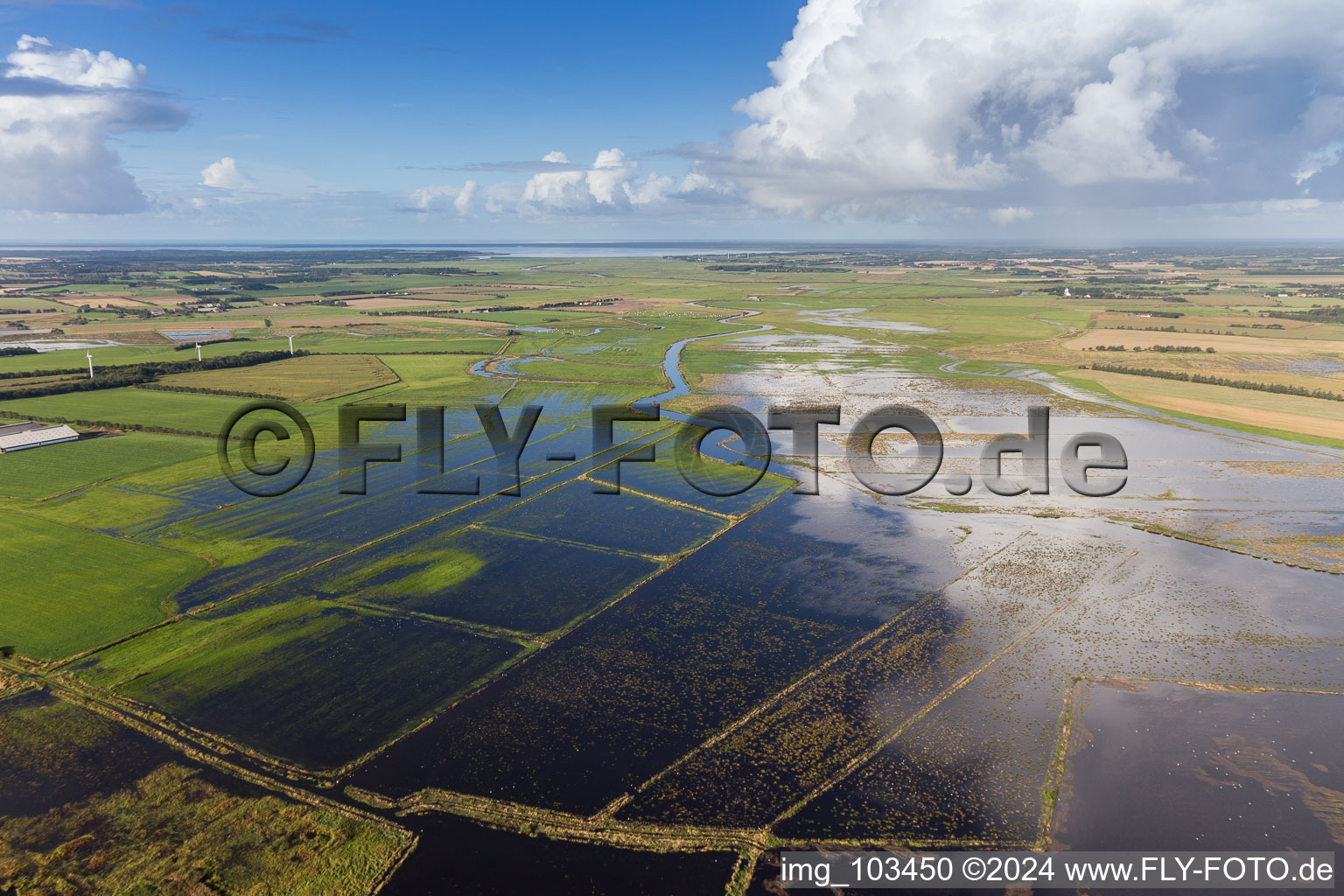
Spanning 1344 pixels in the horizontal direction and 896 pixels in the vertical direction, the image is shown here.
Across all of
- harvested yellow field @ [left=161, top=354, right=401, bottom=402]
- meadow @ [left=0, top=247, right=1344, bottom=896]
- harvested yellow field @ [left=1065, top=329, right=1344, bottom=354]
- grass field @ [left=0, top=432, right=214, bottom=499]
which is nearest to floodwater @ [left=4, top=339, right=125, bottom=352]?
harvested yellow field @ [left=161, top=354, right=401, bottom=402]

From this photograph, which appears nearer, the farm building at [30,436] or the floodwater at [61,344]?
the farm building at [30,436]

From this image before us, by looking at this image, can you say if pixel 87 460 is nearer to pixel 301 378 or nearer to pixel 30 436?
pixel 30 436

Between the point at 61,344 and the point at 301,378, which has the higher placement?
the point at 61,344

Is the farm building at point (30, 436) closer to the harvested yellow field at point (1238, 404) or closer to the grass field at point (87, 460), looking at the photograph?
the grass field at point (87, 460)

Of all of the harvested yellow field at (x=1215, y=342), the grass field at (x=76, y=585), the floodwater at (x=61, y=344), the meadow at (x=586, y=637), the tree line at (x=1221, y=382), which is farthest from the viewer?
the floodwater at (x=61, y=344)

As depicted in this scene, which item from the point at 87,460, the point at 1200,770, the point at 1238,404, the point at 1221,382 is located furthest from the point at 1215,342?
the point at 87,460

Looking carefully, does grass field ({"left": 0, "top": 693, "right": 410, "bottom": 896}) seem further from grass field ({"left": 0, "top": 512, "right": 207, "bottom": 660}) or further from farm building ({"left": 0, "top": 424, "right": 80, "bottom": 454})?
farm building ({"left": 0, "top": 424, "right": 80, "bottom": 454})

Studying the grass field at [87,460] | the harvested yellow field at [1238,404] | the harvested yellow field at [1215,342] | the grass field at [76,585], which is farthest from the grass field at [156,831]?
the harvested yellow field at [1215,342]

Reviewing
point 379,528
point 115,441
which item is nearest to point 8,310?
point 115,441
